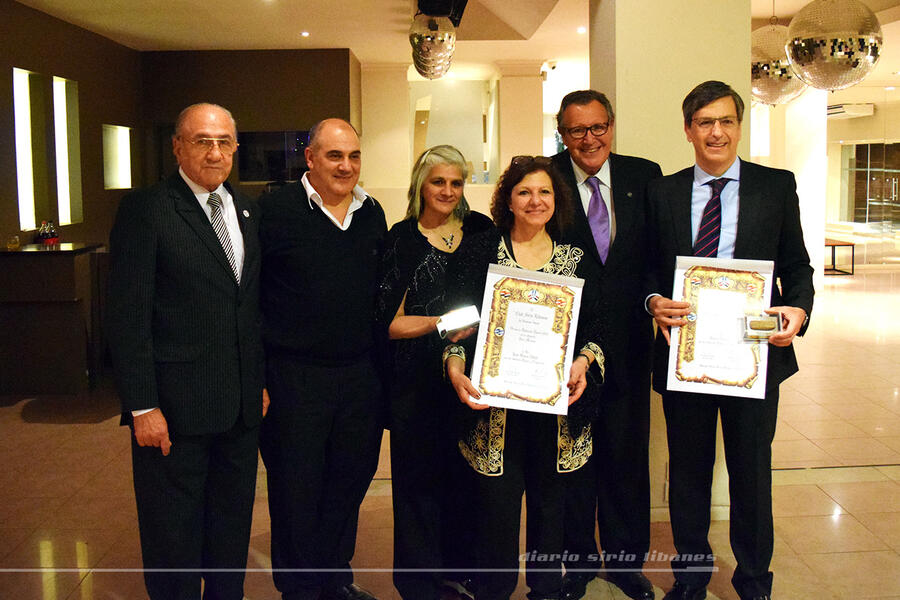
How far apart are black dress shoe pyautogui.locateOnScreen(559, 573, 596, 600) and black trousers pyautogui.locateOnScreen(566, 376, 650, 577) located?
0.8 inches

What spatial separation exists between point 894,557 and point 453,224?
2223 millimetres

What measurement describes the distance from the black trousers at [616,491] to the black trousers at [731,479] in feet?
0.42

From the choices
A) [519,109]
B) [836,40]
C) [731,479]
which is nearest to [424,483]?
[731,479]

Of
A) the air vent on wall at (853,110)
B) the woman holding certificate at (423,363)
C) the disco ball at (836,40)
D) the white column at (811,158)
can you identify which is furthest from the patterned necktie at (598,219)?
the air vent on wall at (853,110)

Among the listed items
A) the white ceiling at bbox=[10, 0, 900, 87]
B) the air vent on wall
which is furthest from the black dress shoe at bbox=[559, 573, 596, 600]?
the air vent on wall

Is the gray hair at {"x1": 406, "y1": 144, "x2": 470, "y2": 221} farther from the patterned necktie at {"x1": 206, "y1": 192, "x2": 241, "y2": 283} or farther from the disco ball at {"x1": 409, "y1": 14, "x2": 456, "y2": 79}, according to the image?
the disco ball at {"x1": 409, "y1": 14, "x2": 456, "y2": 79}

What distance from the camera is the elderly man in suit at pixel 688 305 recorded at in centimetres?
260

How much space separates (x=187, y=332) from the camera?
2.42m

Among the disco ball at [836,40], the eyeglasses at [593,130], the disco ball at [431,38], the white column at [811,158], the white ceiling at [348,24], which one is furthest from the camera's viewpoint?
the white column at [811,158]

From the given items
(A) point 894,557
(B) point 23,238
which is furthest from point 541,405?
(B) point 23,238

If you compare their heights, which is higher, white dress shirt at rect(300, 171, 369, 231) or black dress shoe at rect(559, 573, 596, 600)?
white dress shirt at rect(300, 171, 369, 231)

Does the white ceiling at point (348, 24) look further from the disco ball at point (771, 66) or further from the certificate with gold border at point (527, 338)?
the certificate with gold border at point (527, 338)

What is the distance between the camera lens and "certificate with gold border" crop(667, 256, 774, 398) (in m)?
2.53

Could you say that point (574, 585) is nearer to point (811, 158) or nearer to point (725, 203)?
point (725, 203)
